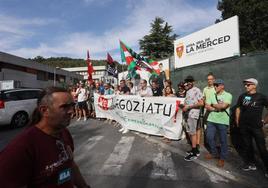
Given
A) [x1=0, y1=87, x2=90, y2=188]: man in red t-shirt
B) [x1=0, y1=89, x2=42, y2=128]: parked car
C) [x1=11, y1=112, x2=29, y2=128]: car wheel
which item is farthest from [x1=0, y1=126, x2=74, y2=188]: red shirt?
[x1=11, y1=112, x2=29, y2=128]: car wheel

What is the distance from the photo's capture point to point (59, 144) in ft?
6.07

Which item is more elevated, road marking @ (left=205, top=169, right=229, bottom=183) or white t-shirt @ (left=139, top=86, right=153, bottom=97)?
white t-shirt @ (left=139, top=86, right=153, bottom=97)

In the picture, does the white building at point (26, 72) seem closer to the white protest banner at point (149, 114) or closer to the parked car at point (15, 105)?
the parked car at point (15, 105)

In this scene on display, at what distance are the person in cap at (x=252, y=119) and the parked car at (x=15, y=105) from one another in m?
9.17

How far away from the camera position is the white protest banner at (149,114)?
746 cm

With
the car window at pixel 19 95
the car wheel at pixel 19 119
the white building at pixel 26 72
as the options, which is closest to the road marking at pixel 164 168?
the car wheel at pixel 19 119

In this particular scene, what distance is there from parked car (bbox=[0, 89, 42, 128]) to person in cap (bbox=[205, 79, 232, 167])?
8.40 meters

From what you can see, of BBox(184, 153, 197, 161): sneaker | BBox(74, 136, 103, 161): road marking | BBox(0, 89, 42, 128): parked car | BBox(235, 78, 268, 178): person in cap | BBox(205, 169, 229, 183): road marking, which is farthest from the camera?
BBox(0, 89, 42, 128): parked car

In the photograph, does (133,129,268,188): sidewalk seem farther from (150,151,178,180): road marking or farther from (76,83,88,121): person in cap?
(76,83,88,121): person in cap

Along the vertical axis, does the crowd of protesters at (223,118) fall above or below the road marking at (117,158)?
above

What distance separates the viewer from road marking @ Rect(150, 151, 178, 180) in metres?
4.72

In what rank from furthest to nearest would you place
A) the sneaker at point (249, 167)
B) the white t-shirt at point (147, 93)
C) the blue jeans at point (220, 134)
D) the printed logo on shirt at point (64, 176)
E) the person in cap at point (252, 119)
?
the white t-shirt at point (147, 93), the blue jeans at point (220, 134), the sneaker at point (249, 167), the person in cap at point (252, 119), the printed logo on shirt at point (64, 176)

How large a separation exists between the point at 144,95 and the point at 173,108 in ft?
5.34

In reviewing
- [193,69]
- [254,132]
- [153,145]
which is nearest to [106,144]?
[153,145]
